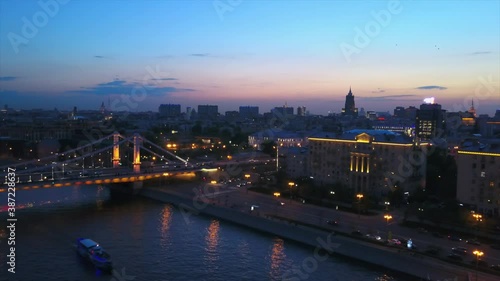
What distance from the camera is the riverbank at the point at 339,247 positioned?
885 centimetres

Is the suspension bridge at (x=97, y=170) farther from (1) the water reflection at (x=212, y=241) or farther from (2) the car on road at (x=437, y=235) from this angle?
(2) the car on road at (x=437, y=235)

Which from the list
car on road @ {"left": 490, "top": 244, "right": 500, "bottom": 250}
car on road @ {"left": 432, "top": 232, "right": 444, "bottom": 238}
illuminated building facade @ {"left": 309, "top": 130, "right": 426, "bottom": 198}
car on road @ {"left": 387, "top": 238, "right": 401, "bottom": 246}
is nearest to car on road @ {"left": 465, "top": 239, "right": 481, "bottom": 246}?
car on road @ {"left": 490, "top": 244, "right": 500, "bottom": 250}

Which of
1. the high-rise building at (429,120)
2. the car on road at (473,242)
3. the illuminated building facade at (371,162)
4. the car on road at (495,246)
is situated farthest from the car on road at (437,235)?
the high-rise building at (429,120)

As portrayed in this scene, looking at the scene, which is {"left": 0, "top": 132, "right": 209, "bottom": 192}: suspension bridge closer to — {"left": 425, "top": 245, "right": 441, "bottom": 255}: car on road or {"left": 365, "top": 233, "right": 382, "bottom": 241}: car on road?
{"left": 365, "top": 233, "right": 382, "bottom": 241}: car on road

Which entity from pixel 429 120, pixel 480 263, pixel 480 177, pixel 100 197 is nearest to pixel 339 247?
pixel 480 263

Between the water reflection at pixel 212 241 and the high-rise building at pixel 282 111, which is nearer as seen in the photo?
the water reflection at pixel 212 241

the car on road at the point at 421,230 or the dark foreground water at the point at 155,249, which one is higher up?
the car on road at the point at 421,230

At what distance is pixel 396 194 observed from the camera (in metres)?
13.6

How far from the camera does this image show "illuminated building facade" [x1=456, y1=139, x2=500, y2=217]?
1216cm

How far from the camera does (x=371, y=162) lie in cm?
1506

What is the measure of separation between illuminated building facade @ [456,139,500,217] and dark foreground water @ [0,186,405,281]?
4.51 meters

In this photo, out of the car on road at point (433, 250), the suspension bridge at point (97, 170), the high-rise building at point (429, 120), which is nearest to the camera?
the car on road at point (433, 250)

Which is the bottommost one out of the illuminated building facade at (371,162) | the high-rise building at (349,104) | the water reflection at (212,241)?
the water reflection at (212,241)

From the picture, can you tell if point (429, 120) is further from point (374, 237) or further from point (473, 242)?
point (374, 237)
